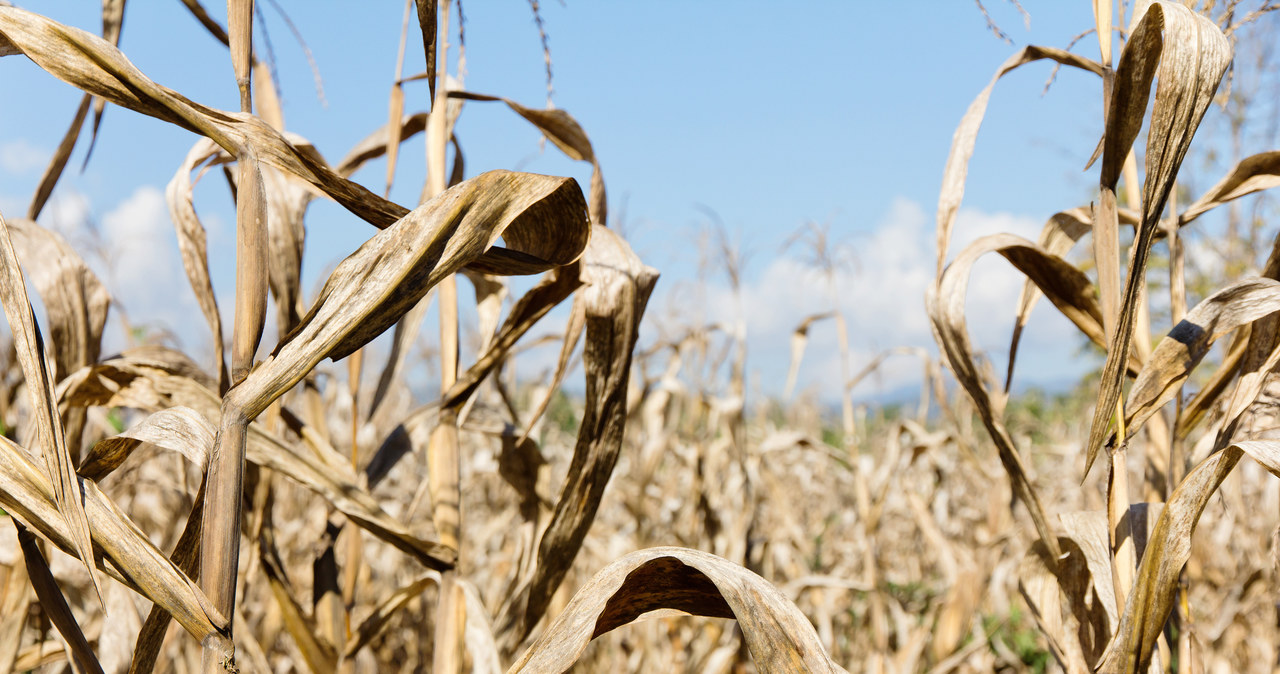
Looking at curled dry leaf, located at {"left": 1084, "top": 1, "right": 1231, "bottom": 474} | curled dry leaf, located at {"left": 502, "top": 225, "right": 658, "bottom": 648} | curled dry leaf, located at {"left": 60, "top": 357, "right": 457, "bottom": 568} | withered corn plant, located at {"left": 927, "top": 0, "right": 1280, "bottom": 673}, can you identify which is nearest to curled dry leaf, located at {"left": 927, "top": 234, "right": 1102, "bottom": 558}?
withered corn plant, located at {"left": 927, "top": 0, "right": 1280, "bottom": 673}

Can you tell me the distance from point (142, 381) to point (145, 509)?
5.44 ft

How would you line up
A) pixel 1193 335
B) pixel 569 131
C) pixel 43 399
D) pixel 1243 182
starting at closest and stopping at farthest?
1. pixel 43 399
2. pixel 1193 335
3. pixel 1243 182
4. pixel 569 131

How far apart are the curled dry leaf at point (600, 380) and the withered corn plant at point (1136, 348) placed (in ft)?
1.16

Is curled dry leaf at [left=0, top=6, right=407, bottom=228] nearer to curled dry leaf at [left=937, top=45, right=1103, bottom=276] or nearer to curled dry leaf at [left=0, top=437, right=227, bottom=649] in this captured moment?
curled dry leaf at [left=0, top=437, right=227, bottom=649]

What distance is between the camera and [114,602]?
1.06 meters

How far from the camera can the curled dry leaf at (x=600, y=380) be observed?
94cm

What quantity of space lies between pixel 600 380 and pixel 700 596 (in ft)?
1.11

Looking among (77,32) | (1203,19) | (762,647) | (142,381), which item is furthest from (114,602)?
(1203,19)

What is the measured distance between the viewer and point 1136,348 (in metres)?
0.97

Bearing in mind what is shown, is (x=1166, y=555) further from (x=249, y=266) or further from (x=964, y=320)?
(x=249, y=266)

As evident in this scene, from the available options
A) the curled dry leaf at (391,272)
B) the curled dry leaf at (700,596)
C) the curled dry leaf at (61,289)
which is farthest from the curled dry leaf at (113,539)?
the curled dry leaf at (61,289)

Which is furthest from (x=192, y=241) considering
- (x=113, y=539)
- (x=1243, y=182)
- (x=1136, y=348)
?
(x=1243, y=182)

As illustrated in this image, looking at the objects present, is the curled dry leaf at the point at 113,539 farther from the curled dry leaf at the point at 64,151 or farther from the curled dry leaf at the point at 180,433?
the curled dry leaf at the point at 64,151

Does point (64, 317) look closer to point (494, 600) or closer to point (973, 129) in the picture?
point (973, 129)
